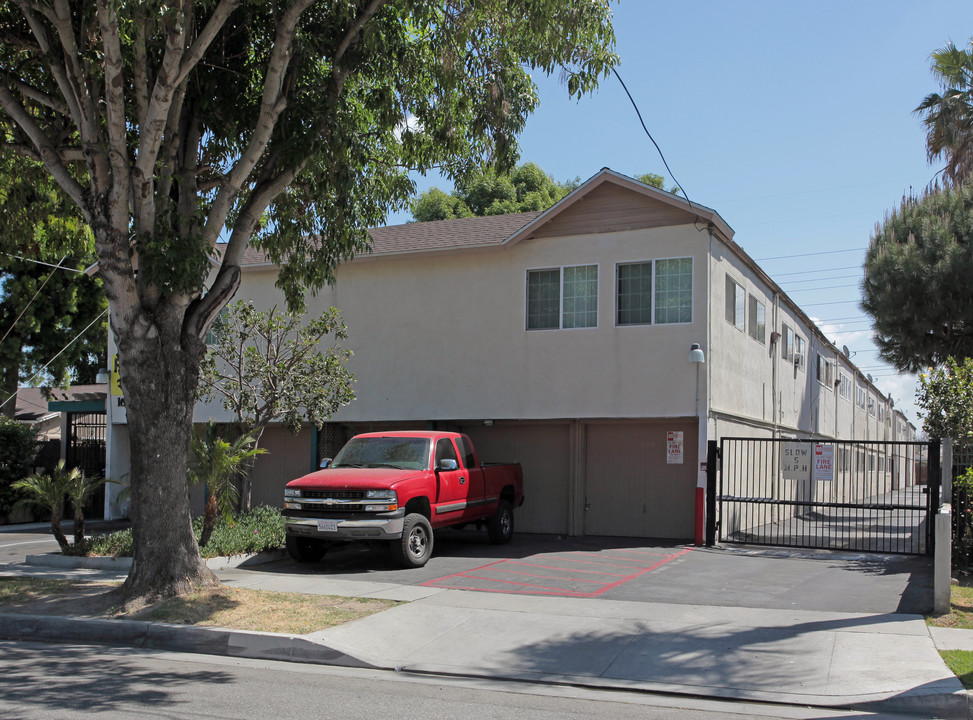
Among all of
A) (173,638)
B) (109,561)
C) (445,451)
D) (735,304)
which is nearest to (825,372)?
(735,304)

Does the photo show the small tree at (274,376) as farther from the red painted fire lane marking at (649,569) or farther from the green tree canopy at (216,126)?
the red painted fire lane marking at (649,569)

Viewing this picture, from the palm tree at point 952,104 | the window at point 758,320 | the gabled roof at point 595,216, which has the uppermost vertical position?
the palm tree at point 952,104

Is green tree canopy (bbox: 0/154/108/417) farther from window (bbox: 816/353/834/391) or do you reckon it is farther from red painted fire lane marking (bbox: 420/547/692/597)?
window (bbox: 816/353/834/391)

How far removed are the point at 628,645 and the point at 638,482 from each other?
353 inches

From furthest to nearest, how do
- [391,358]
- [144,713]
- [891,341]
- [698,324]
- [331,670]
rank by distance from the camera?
[891,341] → [391,358] → [698,324] → [331,670] → [144,713]

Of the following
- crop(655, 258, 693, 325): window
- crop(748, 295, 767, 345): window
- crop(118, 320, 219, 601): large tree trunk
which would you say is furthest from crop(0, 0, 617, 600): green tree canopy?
crop(748, 295, 767, 345): window

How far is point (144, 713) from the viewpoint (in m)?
6.19

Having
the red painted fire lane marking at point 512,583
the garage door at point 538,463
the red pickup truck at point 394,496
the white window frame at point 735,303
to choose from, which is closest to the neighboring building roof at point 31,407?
the garage door at point 538,463

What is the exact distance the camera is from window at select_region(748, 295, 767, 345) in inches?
762

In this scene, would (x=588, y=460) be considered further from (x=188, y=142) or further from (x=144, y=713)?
(x=144, y=713)

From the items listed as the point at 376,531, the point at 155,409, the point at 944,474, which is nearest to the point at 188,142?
the point at 155,409

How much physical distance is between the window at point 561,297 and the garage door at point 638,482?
7.37 ft

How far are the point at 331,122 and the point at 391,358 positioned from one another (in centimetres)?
843

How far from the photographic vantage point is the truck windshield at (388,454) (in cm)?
1360
